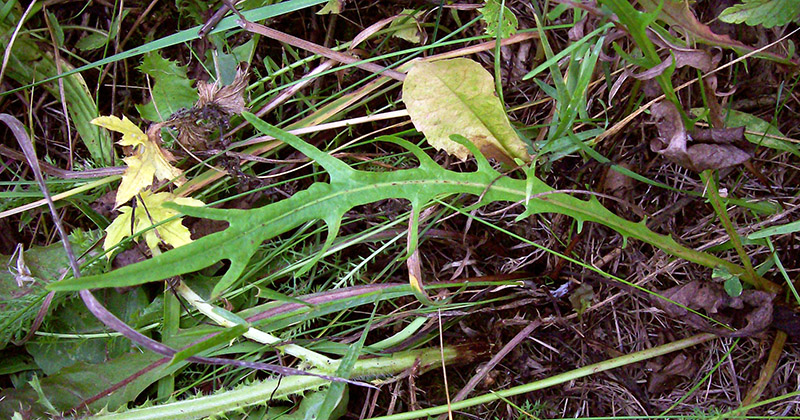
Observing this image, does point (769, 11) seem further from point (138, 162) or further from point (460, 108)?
point (138, 162)

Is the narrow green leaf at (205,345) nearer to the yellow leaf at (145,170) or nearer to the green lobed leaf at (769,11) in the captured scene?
the yellow leaf at (145,170)

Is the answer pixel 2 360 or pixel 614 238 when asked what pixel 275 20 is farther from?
pixel 2 360

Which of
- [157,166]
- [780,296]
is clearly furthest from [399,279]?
[780,296]

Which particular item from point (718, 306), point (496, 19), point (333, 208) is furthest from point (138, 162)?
point (718, 306)

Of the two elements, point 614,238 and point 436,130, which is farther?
point 614,238

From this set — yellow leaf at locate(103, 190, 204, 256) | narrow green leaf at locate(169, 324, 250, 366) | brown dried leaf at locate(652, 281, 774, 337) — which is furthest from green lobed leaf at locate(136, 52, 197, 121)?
brown dried leaf at locate(652, 281, 774, 337)

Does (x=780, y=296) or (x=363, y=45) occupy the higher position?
(x=363, y=45)
